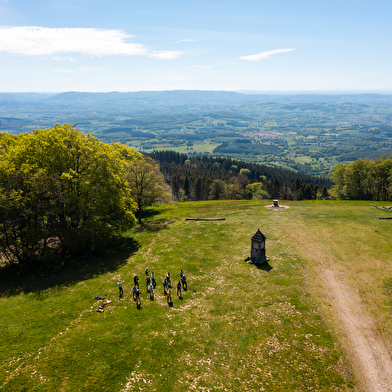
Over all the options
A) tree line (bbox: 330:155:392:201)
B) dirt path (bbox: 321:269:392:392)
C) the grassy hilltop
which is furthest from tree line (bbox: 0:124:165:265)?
tree line (bbox: 330:155:392:201)

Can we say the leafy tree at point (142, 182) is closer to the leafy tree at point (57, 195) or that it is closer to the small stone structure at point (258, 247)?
the leafy tree at point (57, 195)

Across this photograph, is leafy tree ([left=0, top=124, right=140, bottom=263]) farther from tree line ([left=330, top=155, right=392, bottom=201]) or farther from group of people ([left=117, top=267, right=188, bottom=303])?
tree line ([left=330, top=155, right=392, bottom=201])


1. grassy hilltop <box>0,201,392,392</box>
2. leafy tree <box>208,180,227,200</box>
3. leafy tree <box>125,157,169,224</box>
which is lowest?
leafy tree <box>208,180,227,200</box>

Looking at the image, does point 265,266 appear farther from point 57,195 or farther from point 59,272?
point 57,195

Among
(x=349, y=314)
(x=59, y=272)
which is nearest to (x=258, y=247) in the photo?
(x=349, y=314)

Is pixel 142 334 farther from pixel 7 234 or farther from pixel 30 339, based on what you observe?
pixel 7 234

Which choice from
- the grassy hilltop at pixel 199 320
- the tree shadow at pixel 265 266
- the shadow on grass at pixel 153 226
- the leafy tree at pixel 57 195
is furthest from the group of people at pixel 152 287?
the shadow on grass at pixel 153 226

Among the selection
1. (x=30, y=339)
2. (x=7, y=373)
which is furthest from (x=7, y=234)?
(x=7, y=373)
